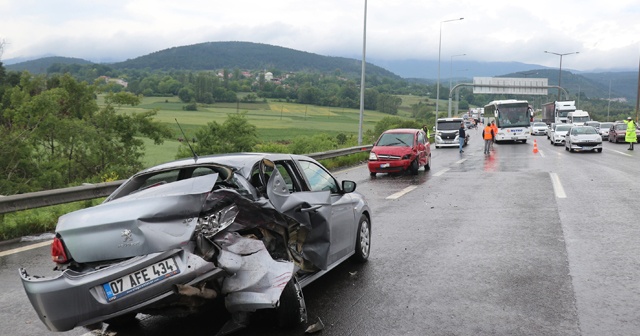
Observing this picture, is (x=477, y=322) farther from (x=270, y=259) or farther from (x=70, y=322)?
(x=70, y=322)

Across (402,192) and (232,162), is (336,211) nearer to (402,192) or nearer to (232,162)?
(232,162)

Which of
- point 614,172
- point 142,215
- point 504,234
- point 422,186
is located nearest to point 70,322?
point 142,215

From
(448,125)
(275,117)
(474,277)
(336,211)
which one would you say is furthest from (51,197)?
(275,117)

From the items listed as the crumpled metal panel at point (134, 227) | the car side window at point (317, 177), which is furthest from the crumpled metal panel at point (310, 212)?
the crumpled metal panel at point (134, 227)

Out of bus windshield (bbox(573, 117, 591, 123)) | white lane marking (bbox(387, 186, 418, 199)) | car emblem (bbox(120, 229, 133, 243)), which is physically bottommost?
white lane marking (bbox(387, 186, 418, 199))

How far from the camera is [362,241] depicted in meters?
7.55

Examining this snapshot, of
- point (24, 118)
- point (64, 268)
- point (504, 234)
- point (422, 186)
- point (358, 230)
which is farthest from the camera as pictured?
point (24, 118)

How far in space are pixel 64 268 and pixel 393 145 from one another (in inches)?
705

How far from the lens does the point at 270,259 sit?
4.88 m

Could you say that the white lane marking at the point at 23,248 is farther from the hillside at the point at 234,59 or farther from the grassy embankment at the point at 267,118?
the hillside at the point at 234,59

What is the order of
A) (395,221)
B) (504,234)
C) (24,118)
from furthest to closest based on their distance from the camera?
(24,118), (395,221), (504,234)

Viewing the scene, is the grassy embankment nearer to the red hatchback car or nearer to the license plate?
the red hatchback car

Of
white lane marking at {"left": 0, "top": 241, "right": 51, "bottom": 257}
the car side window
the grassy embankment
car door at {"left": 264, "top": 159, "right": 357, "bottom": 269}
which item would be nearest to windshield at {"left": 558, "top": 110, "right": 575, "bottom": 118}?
the grassy embankment

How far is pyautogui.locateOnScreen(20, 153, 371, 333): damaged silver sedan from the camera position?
4148 mm
